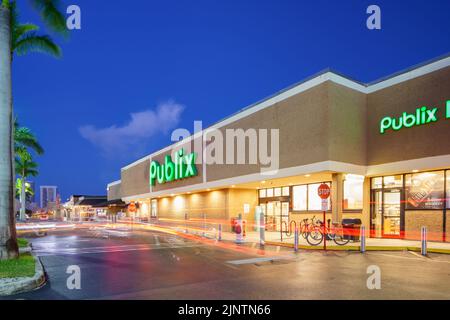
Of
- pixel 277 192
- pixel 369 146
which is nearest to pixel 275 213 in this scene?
pixel 277 192

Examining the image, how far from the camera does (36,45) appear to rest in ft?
56.7

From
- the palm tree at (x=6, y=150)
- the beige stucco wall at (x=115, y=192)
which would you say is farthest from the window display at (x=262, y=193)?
the beige stucco wall at (x=115, y=192)

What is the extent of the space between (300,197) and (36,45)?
1840cm

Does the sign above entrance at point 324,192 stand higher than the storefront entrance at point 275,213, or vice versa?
the sign above entrance at point 324,192

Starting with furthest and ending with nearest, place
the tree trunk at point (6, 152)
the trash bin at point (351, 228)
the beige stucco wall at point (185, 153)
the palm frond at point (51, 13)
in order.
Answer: the beige stucco wall at point (185, 153) → the trash bin at point (351, 228) → the palm frond at point (51, 13) → the tree trunk at point (6, 152)

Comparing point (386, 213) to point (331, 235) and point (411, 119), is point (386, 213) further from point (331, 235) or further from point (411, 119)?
point (411, 119)

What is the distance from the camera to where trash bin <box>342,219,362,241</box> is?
716 inches

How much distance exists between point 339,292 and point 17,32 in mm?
17447

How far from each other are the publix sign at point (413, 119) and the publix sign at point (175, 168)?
684 inches

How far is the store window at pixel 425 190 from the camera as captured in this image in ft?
58.4

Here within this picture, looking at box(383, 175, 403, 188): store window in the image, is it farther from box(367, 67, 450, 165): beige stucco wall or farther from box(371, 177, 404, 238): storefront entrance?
box(367, 67, 450, 165): beige stucco wall

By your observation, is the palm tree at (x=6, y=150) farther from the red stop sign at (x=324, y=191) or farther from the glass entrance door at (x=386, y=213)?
the glass entrance door at (x=386, y=213)

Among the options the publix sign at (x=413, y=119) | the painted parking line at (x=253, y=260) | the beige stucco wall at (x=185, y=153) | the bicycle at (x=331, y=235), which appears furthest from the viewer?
the beige stucco wall at (x=185, y=153)
